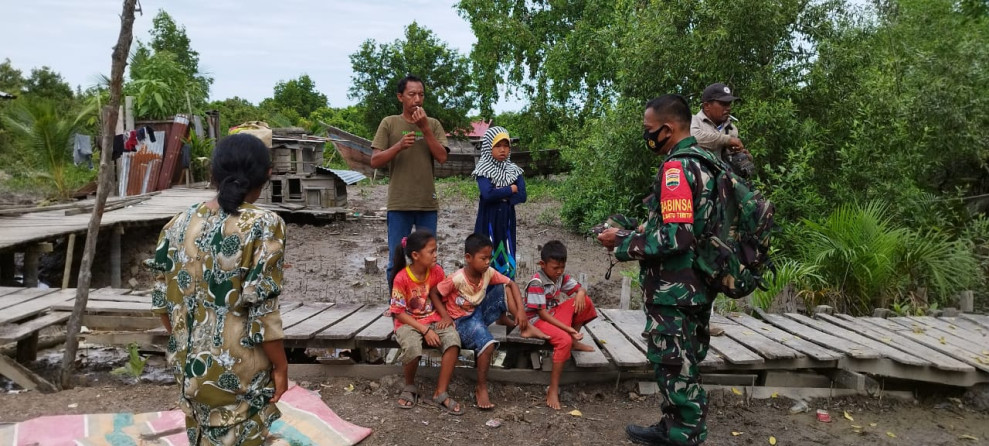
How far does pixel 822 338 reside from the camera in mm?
5223

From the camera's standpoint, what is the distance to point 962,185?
40.2 feet

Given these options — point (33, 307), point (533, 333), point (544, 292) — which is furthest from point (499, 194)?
point (33, 307)

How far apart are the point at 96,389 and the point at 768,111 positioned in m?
8.38

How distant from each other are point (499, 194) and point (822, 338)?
2.91 meters

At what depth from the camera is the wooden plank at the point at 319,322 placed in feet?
15.5

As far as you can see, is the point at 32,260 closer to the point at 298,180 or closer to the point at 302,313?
the point at 302,313

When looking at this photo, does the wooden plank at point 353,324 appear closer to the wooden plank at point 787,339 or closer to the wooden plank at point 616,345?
the wooden plank at point 616,345

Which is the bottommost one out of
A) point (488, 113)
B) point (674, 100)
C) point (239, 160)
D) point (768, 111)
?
point (239, 160)

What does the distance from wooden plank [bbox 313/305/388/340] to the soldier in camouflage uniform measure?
230 cm

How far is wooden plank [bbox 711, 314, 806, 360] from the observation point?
4.73 m

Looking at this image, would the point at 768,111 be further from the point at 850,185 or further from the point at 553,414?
the point at 553,414

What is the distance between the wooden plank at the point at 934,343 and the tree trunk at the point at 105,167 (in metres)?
6.49

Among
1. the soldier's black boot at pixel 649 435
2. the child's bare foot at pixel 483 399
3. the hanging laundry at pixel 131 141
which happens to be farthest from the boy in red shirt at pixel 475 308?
the hanging laundry at pixel 131 141

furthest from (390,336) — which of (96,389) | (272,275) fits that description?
(272,275)
